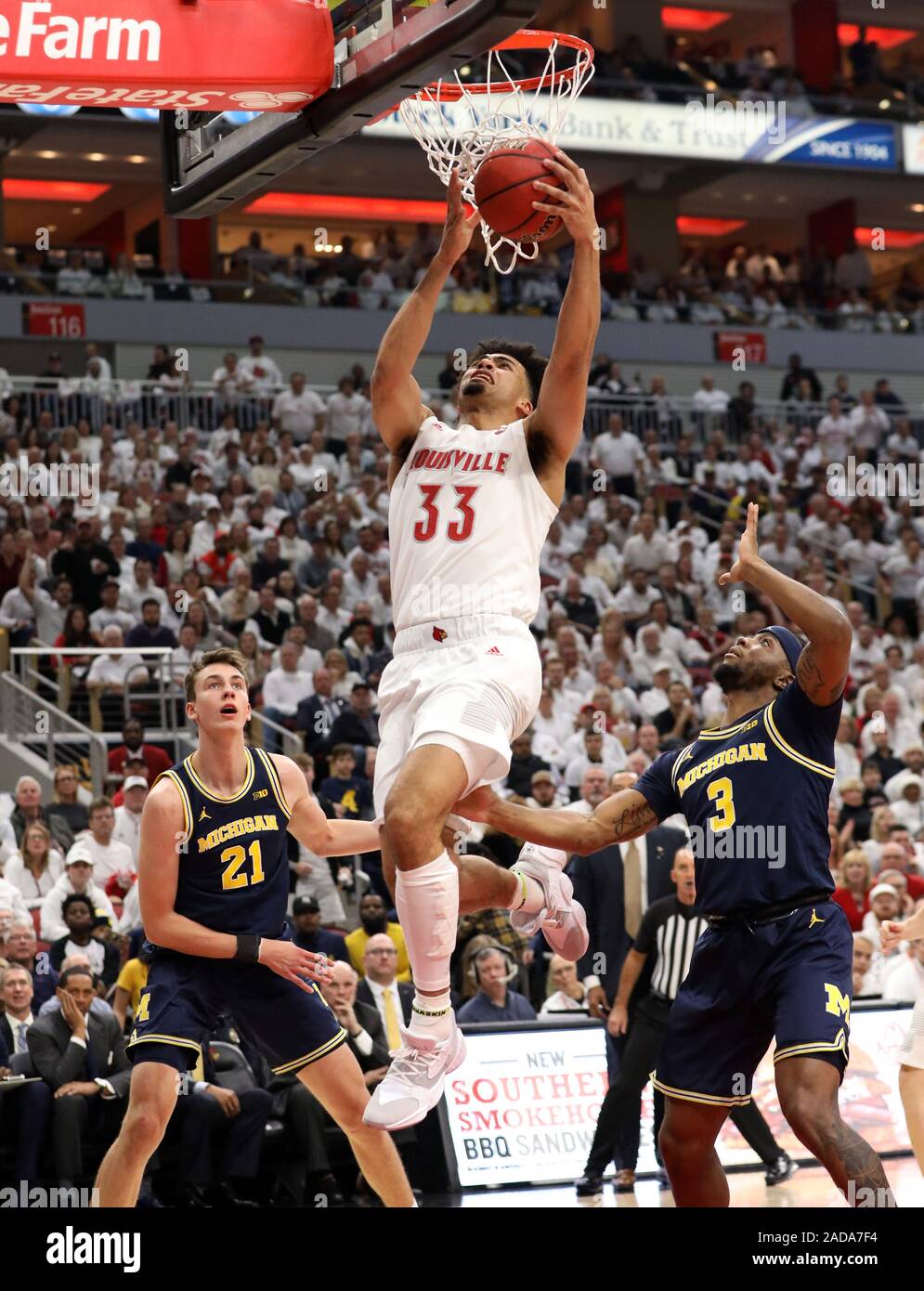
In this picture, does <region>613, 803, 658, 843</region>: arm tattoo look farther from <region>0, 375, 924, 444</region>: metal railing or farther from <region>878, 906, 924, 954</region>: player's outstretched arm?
<region>0, 375, 924, 444</region>: metal railing

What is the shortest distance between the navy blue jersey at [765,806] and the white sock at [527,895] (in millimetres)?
563

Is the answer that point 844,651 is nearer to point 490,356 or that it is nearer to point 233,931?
point 490,356

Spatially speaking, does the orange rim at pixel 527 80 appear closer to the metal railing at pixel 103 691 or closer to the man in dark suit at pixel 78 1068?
the man in dark suit at pixel 78 1068

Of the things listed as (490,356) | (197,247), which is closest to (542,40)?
(490,356)

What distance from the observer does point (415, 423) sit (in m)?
6.14

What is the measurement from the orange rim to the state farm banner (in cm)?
585

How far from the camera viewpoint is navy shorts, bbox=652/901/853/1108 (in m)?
5.96

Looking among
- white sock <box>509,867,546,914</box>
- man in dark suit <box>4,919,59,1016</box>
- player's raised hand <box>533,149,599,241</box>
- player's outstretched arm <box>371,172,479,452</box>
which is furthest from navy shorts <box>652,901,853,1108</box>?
man in dark suit <box>4,919,59,1016</box>

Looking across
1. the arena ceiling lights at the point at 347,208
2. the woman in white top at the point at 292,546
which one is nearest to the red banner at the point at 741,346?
the arena ceiling lights at the point at 347,208

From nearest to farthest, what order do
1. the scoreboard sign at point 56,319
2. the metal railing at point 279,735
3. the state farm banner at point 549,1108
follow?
the state farm banner at point 549,1108, the metal railing at point 279,735, the scoreboard sign at point 56,319

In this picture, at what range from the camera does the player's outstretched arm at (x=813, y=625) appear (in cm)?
586
